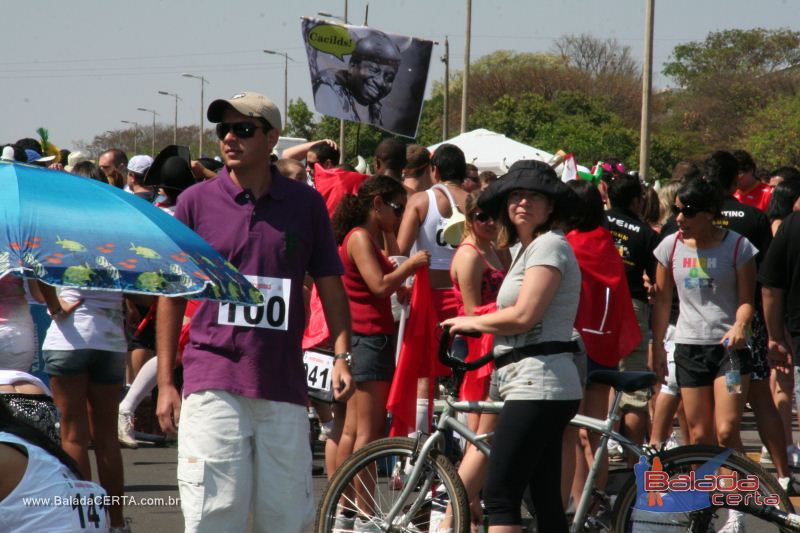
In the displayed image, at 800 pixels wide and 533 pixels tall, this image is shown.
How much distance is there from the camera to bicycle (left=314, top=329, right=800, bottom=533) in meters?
5.35

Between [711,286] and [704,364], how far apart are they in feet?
1.45

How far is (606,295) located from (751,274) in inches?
31.9

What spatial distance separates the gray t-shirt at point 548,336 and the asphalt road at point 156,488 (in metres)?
1.28

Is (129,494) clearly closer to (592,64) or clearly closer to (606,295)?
(606,295)

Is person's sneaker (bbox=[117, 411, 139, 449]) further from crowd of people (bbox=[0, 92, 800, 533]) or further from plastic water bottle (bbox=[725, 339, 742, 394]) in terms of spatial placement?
plastic water bottle (bbox=[725, 339, 742, 394])

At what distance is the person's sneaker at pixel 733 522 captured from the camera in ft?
17.9

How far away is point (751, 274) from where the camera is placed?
668 cm

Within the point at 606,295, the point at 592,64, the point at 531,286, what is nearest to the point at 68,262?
the point at 531,286

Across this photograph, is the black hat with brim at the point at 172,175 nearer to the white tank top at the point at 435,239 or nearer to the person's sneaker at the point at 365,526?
the white tank top at the point at 435,239

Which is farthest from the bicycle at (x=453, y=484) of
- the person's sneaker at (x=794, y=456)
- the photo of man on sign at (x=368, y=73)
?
the photo of man on sign at (x=368, y=73)

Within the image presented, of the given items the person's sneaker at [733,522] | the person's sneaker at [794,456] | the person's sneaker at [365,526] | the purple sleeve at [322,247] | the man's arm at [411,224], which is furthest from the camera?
the person's sneaker at [794,456]

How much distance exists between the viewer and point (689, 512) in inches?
214

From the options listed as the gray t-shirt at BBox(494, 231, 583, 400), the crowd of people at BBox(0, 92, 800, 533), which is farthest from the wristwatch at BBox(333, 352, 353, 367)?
the gray t-shirt at BBox(494, 231, 583, 400)

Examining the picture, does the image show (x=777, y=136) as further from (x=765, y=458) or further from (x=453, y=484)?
(x=453, y=484)
